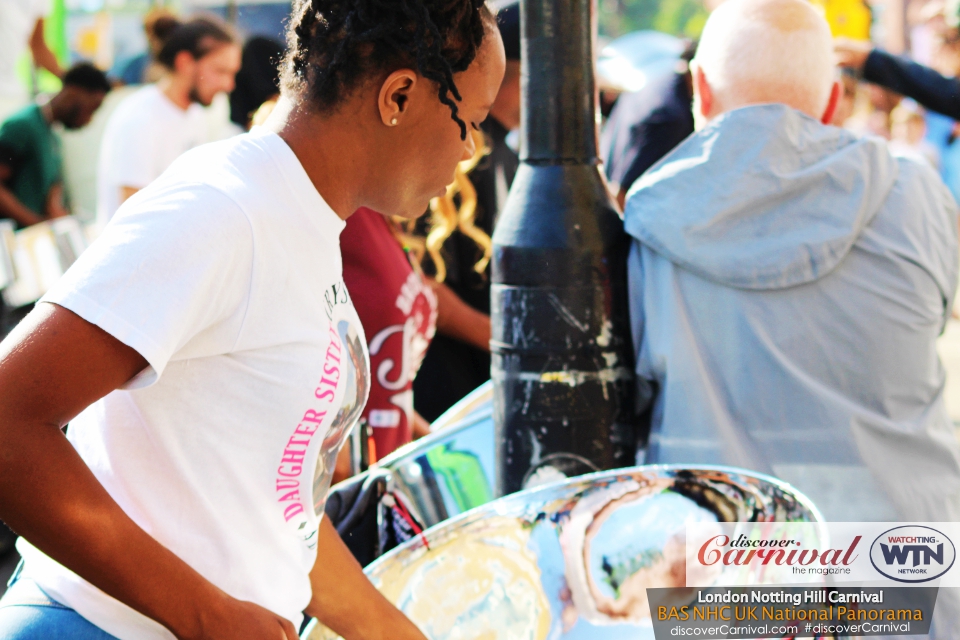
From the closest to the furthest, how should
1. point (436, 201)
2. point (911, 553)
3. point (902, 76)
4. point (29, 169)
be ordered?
point (911, 553), point (436, 201), point (902, 76), point (29, 169)

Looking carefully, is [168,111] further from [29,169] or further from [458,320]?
[458,320]

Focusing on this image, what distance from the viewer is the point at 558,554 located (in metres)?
1.32

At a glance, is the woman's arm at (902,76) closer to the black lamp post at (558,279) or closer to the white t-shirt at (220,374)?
the black lamp post at (558,279)

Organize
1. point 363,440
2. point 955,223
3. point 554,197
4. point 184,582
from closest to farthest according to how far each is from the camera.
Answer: point 184,582 < point 554,197 < point 955,223 < point 363,440

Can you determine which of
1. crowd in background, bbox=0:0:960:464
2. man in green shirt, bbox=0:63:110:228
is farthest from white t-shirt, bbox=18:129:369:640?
man in green shirt, bbox=0:63:110:228

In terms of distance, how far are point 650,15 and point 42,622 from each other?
38.4 meters

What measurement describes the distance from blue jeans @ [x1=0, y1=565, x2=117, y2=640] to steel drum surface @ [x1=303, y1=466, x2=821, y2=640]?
1.67 feet

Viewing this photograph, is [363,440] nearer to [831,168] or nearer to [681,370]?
[681,370]

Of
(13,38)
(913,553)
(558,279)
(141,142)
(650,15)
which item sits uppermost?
(650,15)

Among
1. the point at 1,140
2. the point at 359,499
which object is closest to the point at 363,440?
the point at 359,499

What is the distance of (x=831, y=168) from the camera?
154 cm

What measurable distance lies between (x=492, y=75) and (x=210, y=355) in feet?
1.44

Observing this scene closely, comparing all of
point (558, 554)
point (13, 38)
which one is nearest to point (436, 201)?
point (558, 554)

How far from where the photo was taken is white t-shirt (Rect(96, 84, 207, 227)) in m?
3.38
